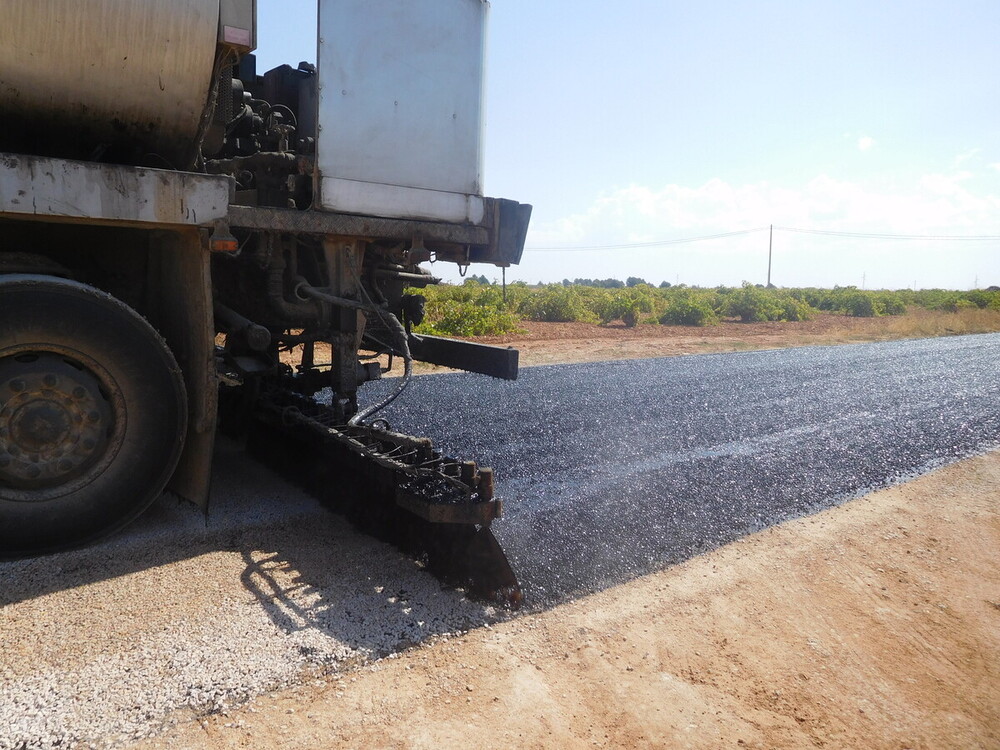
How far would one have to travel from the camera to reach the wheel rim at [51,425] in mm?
3057

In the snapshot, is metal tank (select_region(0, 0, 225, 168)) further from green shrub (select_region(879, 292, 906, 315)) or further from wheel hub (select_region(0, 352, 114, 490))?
green shrub (select_region(879, 292, 906, 315))

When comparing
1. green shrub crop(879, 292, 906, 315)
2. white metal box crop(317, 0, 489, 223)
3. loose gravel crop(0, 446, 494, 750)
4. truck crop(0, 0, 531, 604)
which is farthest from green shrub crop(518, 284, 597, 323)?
green shrub crop(879, 292, 906, 315)

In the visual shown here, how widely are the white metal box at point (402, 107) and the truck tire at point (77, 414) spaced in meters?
1.21

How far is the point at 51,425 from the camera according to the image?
3100 mm

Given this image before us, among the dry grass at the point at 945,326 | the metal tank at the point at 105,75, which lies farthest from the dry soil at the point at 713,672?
the dry grass at the point at 945,326

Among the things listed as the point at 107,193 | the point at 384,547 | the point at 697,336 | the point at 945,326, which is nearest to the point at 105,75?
the point at 107,193

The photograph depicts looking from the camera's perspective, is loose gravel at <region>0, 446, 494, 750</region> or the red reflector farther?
the red reflector

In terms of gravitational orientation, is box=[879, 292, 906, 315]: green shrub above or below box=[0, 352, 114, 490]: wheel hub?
above

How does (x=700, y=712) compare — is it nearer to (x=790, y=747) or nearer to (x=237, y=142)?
(x=790, y=747)

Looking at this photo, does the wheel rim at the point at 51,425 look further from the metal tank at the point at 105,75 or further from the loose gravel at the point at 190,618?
the metal tank at the point at 105,75

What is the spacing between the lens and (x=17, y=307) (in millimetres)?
2996

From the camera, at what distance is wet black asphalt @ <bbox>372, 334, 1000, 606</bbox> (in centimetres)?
390

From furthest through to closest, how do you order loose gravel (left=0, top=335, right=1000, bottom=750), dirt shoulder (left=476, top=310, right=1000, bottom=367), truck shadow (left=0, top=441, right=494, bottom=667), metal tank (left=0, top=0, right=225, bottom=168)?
dirt shoulder (left=476, top=310, right=1000, bottom=367)
metal tank (left=0, top=0, right=225, bottom=168)
truck shadow (left=0, top=441, right=494, bottom=667)
loose gravel (left=0, top=335, right=1000, bottom=750)

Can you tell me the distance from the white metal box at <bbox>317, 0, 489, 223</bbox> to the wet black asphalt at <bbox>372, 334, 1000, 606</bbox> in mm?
1872
